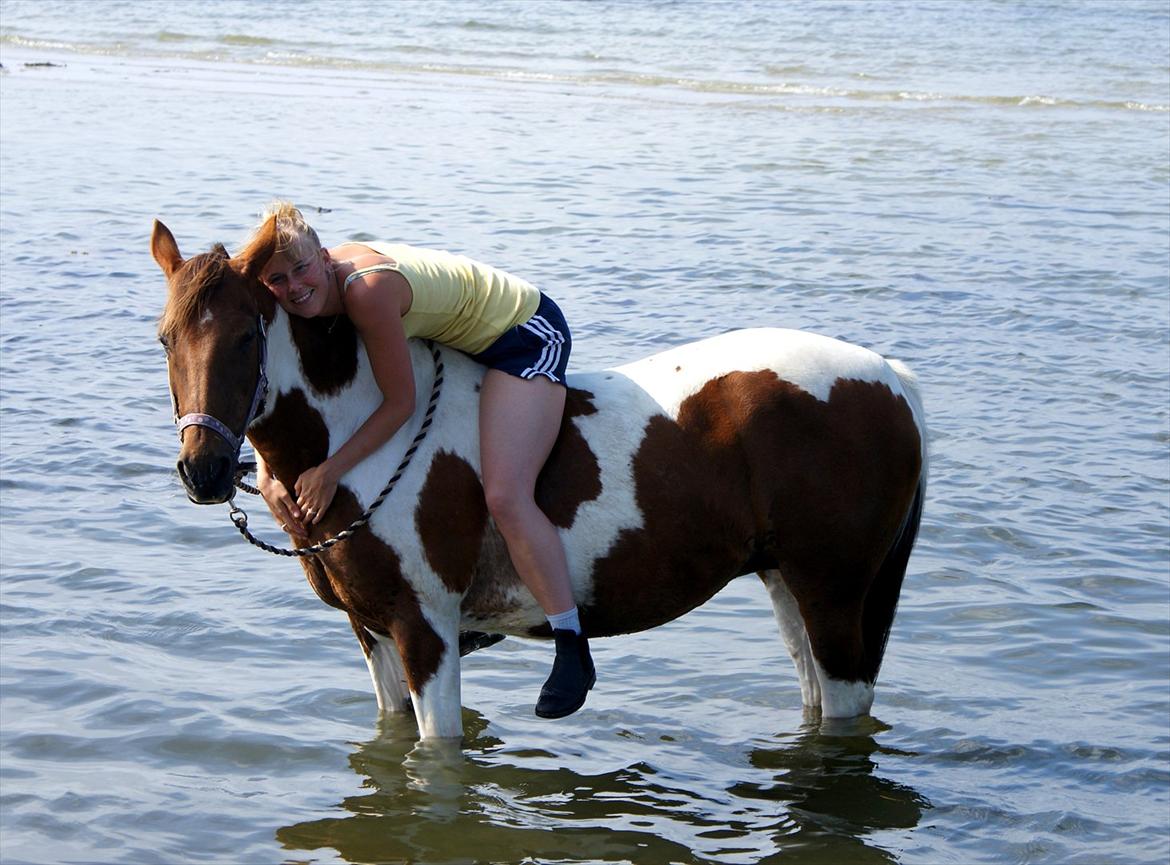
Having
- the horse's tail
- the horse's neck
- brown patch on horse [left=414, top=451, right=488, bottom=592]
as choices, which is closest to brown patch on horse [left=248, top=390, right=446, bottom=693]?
the horse's neck

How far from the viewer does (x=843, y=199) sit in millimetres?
14008

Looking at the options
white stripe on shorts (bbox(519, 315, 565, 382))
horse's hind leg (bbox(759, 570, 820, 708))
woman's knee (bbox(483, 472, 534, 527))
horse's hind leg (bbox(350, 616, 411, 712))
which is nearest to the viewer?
woman's knee (bbox(483, 472, 534, 527))

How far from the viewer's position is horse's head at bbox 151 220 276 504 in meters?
3.84

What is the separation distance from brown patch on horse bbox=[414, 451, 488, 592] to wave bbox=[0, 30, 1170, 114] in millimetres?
18258

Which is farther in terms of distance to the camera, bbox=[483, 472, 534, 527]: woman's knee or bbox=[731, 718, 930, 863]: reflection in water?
bbox=[731, 718, 930, 863]: reflection in water

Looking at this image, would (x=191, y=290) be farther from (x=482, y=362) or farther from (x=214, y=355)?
(x=482, y=362)

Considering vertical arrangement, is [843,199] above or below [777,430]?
above

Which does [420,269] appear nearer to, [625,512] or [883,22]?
[625,512]

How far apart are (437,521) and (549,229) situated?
841 cm

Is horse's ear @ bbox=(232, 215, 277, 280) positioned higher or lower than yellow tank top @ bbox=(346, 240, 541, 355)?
higher

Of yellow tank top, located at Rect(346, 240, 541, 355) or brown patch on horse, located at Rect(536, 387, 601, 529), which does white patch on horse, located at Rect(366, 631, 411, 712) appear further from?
yellow tank top, located at Rect(346, 240, 541, 355)

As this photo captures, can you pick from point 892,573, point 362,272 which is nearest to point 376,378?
point 362,272

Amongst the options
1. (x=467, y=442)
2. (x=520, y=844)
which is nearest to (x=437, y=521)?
(x=467, y=442)

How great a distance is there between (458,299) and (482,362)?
268mm
